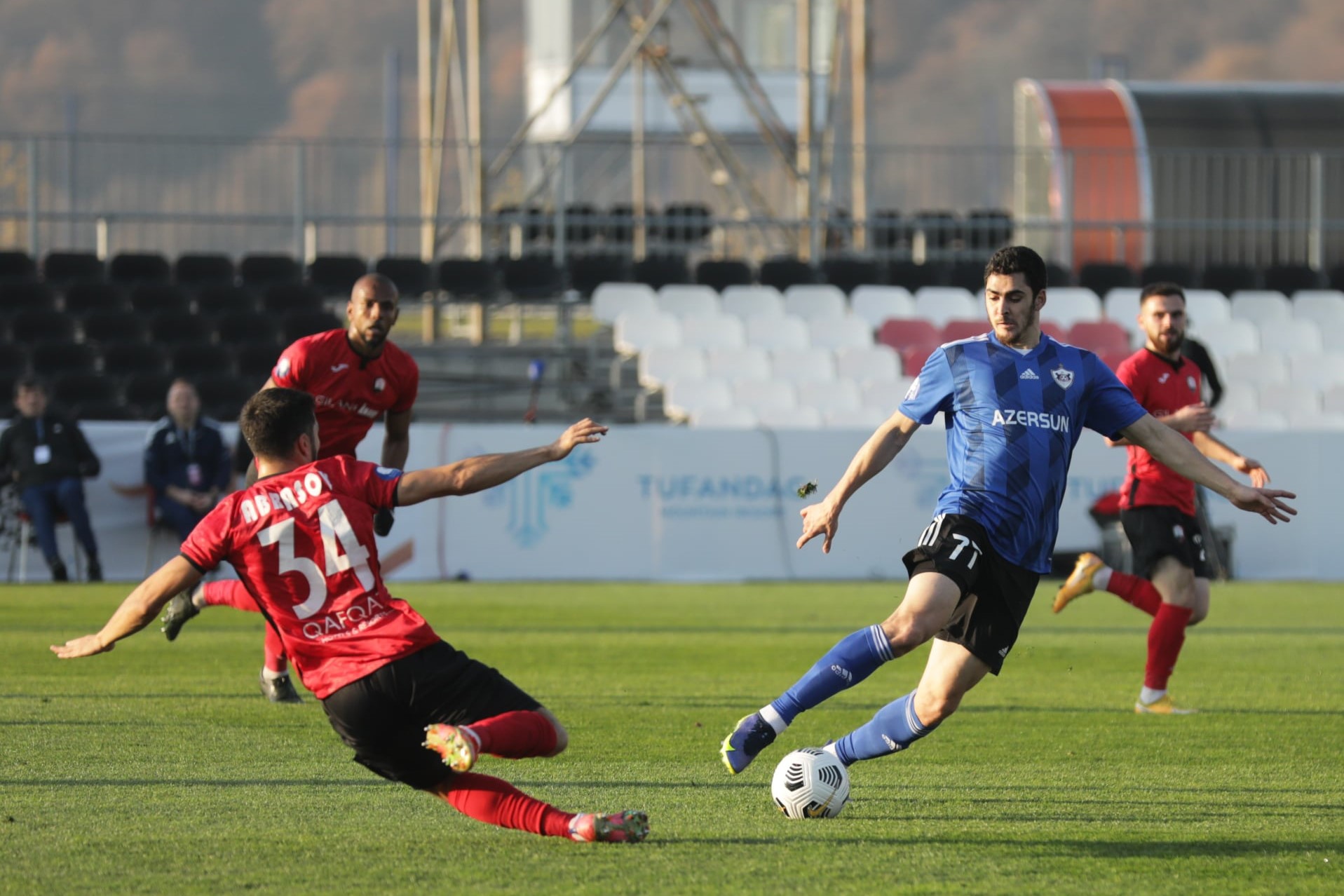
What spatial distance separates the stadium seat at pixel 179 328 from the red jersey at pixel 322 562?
48.8ft

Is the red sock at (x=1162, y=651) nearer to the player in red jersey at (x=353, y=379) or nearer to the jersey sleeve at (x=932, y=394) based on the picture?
the jersey sleeve at (x=932, y=394)

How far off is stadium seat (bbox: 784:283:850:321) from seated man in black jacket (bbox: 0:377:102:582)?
9.14 m

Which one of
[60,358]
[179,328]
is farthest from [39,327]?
[179,328]

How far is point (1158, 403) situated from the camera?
8430 millimetres

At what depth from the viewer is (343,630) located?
4832 millimetres

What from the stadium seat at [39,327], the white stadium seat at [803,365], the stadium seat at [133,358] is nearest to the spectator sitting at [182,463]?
the stadium seat at [133,358]

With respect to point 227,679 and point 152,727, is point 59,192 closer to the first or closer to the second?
point 227,679

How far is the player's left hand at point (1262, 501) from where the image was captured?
5602 millimetres

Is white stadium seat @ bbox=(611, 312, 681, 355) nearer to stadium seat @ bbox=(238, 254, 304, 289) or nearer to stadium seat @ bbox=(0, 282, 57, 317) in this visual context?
stadium seat @ bbox=(238, 254, 304, 289)

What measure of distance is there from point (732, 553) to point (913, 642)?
10755mm

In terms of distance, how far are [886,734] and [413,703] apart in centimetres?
177

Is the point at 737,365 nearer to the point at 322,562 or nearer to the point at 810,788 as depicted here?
the point at 810,788

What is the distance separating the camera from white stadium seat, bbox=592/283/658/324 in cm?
2094

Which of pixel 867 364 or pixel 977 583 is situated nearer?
pixel 977 583
